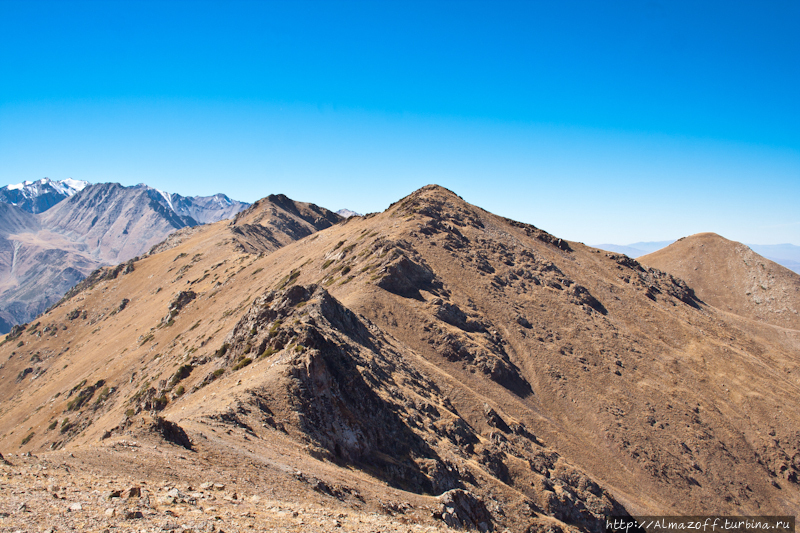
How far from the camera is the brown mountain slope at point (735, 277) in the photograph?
5128 inches

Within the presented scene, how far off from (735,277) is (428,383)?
471 feet

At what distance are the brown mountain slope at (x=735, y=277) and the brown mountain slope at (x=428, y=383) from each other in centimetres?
2459

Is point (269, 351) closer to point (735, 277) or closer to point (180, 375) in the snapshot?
point (180, 375)

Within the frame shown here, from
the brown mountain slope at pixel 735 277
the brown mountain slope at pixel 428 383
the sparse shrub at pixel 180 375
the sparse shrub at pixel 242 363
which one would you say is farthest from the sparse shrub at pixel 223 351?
the brown mountain slope at pixel 735 277

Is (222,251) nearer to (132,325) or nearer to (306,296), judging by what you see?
(132,325)

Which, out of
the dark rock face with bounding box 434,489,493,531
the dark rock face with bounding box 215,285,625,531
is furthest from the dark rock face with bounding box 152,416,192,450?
the dark rock face with bounding box 434,489,493,531

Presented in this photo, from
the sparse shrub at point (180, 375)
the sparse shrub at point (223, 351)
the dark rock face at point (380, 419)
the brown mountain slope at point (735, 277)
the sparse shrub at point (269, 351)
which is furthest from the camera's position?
the brown mountain slope at point (735, 277)

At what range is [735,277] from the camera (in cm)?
14362

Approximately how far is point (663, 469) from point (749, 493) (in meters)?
11.4

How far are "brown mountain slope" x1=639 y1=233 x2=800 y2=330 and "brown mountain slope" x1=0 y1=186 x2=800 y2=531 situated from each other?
24.6 m

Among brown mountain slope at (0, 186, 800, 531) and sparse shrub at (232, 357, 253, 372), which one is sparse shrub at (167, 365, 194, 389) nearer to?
brown mountain slope at (0, 186, 800, 531)

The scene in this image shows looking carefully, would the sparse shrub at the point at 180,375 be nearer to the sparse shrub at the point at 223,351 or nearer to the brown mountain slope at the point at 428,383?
the brown mountain slope at the point at 428,383

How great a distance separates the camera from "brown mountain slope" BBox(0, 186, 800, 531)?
24.2 metres

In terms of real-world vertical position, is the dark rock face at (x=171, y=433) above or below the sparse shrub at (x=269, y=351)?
below
